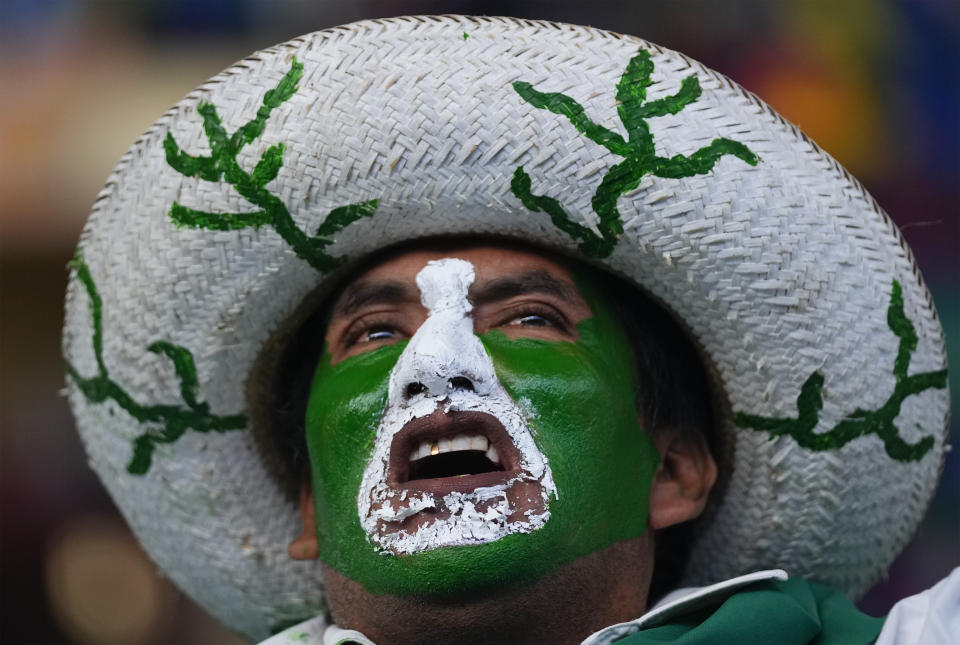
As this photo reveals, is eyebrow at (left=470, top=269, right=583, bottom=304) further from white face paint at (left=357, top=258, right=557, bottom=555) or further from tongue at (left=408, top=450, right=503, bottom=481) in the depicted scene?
tongue at (left=408, top=450, right=503, bottom=481)

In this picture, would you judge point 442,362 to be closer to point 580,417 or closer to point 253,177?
point 580,417

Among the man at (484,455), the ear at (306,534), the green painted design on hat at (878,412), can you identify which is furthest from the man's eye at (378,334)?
the green painted design on hat at (878,412)

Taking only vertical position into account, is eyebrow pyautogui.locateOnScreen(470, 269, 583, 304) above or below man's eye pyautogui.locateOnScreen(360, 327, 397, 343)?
above

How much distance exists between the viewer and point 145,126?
4.59 m

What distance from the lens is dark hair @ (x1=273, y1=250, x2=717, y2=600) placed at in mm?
2084

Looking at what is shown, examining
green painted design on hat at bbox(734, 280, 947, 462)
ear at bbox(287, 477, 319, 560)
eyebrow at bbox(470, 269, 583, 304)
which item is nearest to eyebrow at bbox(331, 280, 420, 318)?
eyebrow at bbox(470, 269, 583, 304)

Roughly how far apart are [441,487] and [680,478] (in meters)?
0.55

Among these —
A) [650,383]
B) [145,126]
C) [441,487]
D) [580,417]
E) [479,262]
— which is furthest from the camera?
[145,126]

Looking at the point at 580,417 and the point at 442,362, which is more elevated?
the point at 442,362

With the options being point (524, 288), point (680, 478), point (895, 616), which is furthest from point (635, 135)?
point (895, 616)

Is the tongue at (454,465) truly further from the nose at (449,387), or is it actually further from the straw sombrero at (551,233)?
the straw sombrero at (551,233)

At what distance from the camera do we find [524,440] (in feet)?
5.87

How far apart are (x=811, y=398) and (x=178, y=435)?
106 cm

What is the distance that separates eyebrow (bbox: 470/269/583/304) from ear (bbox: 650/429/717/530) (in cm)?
30
